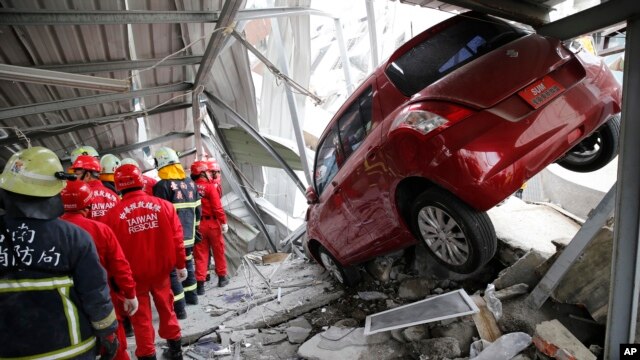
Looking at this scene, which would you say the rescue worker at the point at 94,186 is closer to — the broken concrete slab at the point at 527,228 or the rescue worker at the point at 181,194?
the rescue worker at the point at 181,194

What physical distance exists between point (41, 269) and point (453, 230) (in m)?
2.70

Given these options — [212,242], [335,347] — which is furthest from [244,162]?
[335,347]

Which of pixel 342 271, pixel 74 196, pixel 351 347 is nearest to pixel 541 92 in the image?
pixel 351 347

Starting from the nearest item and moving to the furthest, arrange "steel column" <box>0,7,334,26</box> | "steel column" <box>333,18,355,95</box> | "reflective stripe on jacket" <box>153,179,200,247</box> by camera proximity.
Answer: "steel column" <box>0,7,334,26</box>, "reflective stripe on jacket" <box>153,179,200,247</box>, "steel column" <box>333,18,355,95</box>

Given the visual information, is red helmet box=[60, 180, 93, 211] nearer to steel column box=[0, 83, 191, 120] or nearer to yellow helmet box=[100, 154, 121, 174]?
steel column box=[0, 83, 191, 120]

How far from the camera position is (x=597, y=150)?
10.9 feet

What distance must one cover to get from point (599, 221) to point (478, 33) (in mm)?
1727

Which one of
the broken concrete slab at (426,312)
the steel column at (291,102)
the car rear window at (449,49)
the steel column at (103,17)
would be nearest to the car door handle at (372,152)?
the car rear window at (449,49)

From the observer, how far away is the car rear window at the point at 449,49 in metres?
3.00

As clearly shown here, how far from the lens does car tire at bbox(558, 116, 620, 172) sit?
3.11 metres

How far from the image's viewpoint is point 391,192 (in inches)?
121

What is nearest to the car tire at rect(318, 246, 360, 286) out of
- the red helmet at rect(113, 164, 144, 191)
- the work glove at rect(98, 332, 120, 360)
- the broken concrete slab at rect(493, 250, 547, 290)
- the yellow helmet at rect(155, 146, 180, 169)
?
the broken concrete slab at rect(493, 250, 547, 290)

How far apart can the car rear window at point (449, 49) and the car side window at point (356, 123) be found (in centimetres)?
36

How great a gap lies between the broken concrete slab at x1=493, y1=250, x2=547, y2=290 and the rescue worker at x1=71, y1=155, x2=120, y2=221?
14.1 feet
